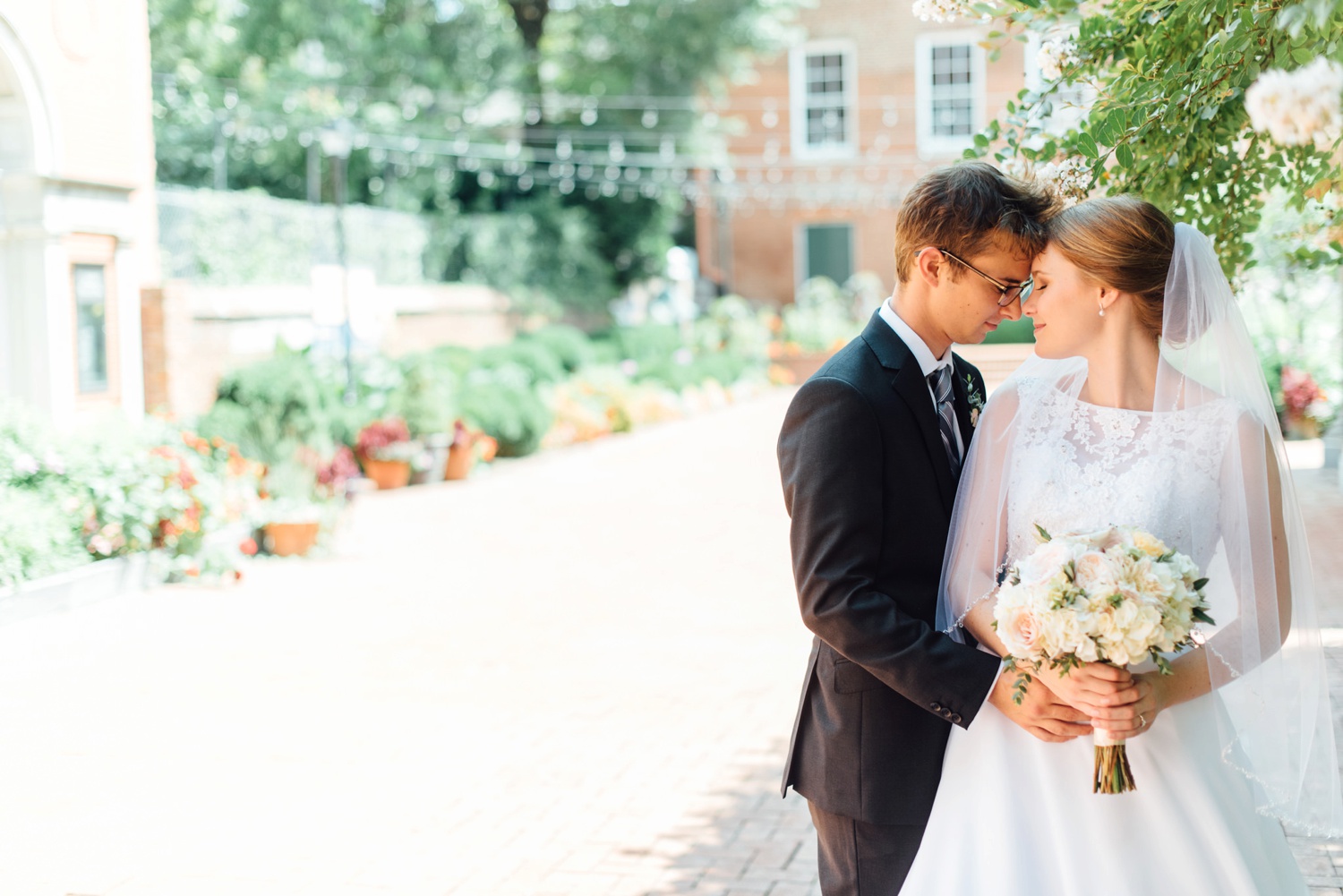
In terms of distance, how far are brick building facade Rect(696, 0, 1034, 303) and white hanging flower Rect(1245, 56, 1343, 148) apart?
28.3 m

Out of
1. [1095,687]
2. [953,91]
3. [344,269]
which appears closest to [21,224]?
[344,269]

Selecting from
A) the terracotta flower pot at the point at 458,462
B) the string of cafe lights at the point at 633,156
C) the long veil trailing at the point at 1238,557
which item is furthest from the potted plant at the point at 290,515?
the string of cafe lights at the point at 633,156

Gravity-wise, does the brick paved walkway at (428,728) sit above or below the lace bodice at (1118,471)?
below

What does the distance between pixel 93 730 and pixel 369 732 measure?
4.20 ft

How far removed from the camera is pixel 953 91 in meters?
29.6

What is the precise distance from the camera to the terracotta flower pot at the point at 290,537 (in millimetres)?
10383

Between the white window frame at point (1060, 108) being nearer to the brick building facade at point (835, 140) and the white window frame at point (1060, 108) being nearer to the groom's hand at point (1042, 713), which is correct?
the groom's hand at point (1042, 713)

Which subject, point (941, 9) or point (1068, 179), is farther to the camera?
point (941, 9)

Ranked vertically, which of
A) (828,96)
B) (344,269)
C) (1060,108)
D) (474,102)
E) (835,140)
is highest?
(828,96)

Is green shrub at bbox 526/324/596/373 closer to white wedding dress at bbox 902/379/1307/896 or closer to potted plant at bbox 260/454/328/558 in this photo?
potted plant at bbox 260/454/328/558

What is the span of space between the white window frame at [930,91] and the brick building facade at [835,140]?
0.03m

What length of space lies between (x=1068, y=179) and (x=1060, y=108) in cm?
114

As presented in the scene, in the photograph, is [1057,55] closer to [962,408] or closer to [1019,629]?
[962,408]

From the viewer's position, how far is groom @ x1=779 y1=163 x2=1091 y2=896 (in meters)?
2.45
